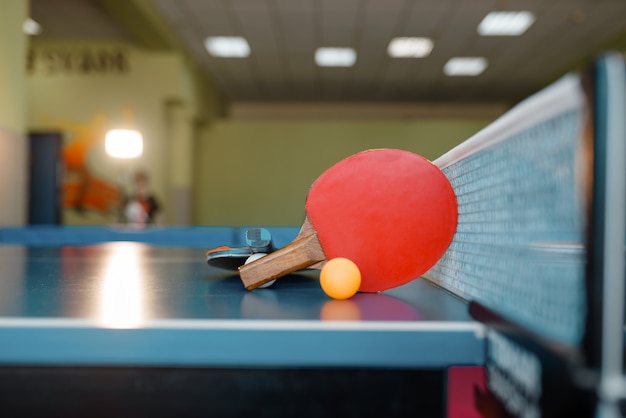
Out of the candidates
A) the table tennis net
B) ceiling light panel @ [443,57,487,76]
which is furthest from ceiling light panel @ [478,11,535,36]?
the table tennis net

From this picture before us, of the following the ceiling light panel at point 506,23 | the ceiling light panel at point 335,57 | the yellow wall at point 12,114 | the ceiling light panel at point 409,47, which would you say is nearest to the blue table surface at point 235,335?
the yellow wall at point 12,114

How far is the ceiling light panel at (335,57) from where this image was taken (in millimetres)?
7012

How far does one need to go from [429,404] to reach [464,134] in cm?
876

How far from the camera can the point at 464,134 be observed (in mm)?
9055

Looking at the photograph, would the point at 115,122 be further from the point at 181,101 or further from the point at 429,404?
the point at 429,404

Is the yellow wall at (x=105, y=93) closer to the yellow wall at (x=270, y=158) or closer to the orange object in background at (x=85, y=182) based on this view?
the orange object in background at (x=85, y=182)

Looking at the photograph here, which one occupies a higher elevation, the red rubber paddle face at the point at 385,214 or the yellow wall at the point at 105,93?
the yellow wall at the point at 105,93

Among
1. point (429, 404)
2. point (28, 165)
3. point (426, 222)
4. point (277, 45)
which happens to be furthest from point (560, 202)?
point (277, 45)

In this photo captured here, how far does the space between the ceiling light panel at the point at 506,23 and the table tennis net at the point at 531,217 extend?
5.63 meters

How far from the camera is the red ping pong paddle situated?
0.72m

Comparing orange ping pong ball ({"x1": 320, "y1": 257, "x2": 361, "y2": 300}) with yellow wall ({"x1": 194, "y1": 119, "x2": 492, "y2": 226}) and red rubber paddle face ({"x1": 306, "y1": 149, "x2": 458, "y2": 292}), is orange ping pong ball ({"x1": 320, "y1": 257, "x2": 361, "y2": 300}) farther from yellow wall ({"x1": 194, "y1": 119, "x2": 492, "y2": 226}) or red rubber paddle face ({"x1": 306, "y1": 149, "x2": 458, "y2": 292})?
yellow wall ({"x1": 194, "y1": 119, "x2": 492, "y2": 226})

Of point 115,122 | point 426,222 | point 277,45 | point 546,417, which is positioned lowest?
point 546,417

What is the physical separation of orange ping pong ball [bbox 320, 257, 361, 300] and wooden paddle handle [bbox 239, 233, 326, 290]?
0.05 m

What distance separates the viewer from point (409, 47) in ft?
22.5
